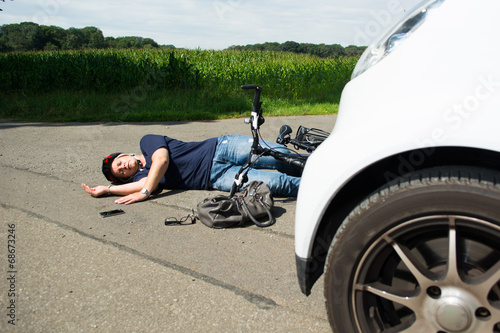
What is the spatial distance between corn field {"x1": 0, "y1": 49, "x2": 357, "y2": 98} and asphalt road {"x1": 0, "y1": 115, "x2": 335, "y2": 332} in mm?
9695

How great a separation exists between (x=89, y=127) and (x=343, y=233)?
9076mm

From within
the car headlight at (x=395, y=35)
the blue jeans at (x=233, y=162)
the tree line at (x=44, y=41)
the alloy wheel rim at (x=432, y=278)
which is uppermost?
the tree line at (x=44, y=41)

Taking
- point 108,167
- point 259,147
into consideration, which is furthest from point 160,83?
point 259,147

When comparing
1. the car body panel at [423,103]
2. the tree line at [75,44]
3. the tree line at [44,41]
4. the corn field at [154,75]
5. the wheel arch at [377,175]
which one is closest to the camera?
the car body panel at [423,103]

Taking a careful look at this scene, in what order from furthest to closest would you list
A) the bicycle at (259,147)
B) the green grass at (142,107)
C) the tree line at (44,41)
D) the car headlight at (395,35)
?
1. the tree line at (44,41)
2. the green grass at (142,107)
3. the bicycle at (259,147)
4. the car headlight at (395,35)

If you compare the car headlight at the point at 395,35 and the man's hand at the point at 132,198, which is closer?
the car headlight at the point at 395,35

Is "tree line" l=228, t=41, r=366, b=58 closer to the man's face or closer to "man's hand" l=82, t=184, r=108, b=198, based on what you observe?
the man's face

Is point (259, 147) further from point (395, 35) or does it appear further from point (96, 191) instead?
point (395, 35)

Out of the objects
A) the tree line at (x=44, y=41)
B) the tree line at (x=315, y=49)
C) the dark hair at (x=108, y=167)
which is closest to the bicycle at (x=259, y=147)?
the dark hair at (x=108, y=167)

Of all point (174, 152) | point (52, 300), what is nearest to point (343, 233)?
point (52, 300)

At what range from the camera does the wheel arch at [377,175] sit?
5.43 feet

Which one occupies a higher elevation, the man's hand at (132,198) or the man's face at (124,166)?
the man's face at (124,166)

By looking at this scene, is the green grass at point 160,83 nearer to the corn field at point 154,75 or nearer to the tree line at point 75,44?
the corn field at point 154,75

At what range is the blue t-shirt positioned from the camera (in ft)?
16.0
